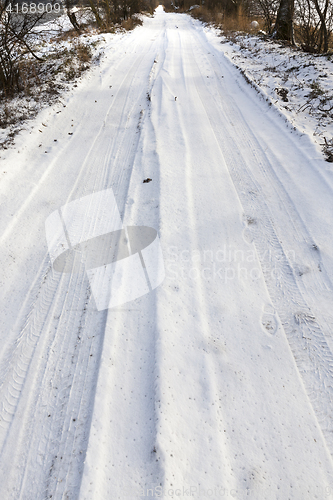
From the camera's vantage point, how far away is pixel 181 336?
2.41 m

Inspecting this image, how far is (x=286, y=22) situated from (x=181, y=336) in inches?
509

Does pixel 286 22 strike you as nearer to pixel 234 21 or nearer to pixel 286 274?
pixel 234 21

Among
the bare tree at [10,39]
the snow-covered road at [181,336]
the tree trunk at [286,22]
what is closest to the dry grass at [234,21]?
the tree trunk at [286,22]

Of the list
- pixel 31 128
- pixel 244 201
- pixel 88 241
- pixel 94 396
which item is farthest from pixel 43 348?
pixel 31 128


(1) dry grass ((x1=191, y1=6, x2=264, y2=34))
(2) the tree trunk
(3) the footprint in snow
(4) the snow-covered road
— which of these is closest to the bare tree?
(4) the snow-covered road

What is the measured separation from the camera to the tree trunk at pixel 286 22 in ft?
32.2

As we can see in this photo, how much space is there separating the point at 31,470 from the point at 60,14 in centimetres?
2900

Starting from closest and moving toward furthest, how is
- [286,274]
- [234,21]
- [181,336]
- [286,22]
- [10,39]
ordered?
[181,336] → [286,274] → [10,39] → [286,22] → [234,21]

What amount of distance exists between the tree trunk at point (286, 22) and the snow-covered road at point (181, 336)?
8.38m

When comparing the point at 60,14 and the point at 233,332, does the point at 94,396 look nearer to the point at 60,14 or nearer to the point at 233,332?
the point at 233,332

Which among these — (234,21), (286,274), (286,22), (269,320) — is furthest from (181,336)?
(234,21)

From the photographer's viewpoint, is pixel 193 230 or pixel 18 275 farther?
pixel 193 230

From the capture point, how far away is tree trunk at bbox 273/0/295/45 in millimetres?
9828

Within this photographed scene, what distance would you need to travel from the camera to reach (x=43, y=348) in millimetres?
2396
